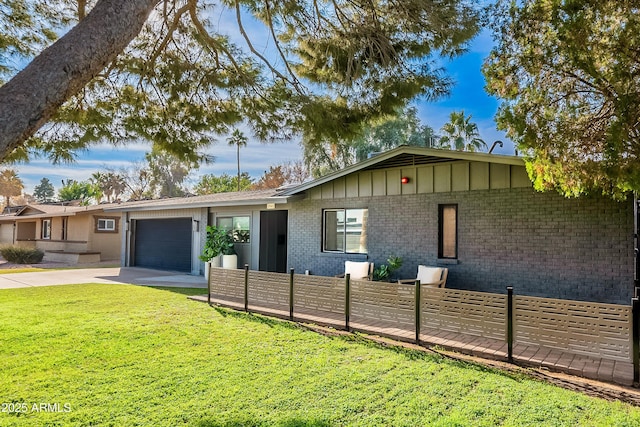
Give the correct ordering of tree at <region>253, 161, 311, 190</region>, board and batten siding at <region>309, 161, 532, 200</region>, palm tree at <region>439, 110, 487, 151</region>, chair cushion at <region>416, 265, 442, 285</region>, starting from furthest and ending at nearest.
A: tree at <region>253, 161, 311, 190</region>
palm tree at <region>439, 110, 487, 151</region>
chair cushion at <region>416, 265, 442, 285</region>
board and batten siding at <region>309, 161, 532, 200</region>

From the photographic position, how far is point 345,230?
37.4 feet

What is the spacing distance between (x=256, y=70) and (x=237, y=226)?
25.0 feet

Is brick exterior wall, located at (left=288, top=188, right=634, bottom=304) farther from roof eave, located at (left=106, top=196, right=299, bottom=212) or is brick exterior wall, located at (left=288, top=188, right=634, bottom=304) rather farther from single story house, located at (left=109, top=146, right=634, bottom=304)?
roof eave, located at (left=106, top=196, right=299, bottom=212)

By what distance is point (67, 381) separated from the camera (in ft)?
15.2

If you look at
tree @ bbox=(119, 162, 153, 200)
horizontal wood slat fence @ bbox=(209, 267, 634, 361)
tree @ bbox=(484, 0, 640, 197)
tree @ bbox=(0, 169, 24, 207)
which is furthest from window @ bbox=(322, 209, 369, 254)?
tree @ bbox=(0, 169, 24, 207)

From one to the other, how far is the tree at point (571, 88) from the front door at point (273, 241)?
30.3ft

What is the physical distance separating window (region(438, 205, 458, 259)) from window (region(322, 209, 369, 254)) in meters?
2.01

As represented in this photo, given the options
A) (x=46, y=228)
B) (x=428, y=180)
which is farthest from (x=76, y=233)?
(x=428, y=180)

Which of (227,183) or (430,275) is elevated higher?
(227,183)

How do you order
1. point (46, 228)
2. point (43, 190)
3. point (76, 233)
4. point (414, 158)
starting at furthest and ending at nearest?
1. point (43, 190)
2. point (46, 228)
3. point (76, 233)
4. point (414, 158)

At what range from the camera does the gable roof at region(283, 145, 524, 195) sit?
828cm

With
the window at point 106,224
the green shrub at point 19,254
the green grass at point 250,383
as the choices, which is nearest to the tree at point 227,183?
the window at point 106,224

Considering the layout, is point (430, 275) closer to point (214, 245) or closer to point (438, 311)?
point (438, 311)

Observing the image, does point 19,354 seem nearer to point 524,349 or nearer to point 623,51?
point 524,349
